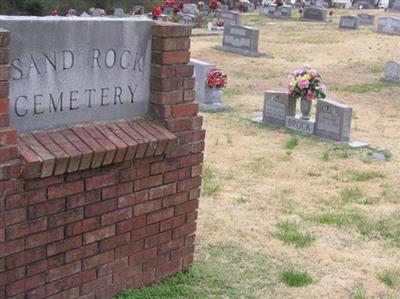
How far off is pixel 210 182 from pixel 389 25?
2247cm

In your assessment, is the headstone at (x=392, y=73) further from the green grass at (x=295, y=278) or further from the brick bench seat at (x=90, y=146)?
the brick bench seat at (x=90, y=146)

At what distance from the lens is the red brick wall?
3.55 m

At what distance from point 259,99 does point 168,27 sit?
9530mm

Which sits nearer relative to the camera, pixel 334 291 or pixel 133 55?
pixel 133 55

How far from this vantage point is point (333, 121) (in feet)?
33.1

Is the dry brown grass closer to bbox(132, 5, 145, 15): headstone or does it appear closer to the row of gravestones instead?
the row of gravestones

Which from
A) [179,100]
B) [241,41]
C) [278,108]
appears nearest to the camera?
[179,100]

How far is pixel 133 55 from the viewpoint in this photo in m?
4.12

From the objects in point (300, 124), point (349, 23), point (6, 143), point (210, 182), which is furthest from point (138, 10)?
point (6, 143)

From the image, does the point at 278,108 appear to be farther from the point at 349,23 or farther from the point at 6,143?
the point at 349,23

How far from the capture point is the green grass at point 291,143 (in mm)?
9560

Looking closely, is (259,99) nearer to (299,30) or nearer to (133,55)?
(133,55)

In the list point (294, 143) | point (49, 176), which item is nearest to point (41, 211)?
point (49, 176)

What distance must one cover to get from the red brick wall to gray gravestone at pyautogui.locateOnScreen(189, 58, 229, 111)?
24.9ft
